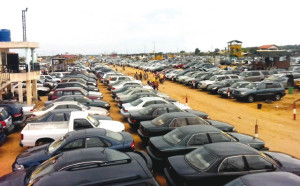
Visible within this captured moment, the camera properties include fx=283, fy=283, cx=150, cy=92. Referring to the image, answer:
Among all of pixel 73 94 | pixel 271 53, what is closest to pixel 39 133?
pixel 73 94

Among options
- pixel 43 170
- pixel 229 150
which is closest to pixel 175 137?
pixel 229 150

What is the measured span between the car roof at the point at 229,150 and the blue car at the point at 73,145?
9.26ft

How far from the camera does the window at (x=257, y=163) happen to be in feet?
21.5

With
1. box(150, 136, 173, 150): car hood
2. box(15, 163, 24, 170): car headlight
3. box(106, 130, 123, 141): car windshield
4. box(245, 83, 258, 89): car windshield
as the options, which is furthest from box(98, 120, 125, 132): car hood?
box(245, 83, 258, 89): car windshield

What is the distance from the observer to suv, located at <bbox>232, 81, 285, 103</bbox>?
2123cm

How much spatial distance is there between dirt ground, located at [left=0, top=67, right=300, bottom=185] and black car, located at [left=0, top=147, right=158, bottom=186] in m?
2.71

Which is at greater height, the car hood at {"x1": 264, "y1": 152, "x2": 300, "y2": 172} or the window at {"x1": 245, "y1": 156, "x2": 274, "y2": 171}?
the window at {"x1": 245, "y1": 156, "x2": 274, "y2": 171}

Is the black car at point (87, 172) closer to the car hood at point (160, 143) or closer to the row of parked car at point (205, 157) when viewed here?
the row of parked car at point (205, 157)

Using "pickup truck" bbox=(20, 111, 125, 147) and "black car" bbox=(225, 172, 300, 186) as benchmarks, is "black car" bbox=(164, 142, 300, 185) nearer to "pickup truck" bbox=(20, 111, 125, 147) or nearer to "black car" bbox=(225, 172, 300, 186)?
"black car" bbox=(225, 172, 300, 186)

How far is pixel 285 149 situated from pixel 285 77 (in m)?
18.3

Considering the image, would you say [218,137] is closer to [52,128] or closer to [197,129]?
[197,129]

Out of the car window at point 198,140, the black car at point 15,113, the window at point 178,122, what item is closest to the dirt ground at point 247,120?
the black car at point 15,113

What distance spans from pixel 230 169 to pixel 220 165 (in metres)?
0.26

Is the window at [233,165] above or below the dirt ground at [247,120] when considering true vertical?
above
